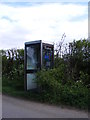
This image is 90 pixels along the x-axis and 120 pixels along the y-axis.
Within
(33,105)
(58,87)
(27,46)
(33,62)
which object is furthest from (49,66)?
(33,105)

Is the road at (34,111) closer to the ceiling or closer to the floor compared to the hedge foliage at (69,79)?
closer to the floor

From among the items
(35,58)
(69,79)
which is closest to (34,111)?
(69,79)

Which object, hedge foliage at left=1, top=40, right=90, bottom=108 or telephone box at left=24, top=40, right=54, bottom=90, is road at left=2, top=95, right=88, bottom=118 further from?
telephone box at left=24, top=40, right=54, bottom=90

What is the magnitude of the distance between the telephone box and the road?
74.8 inches

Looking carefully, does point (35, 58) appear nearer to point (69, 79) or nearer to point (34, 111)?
point (69, 79)

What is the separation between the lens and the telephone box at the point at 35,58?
8.93 meters

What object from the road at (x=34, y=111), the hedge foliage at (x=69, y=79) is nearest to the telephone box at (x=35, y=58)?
the hedge foliage at (x=69, y=79)

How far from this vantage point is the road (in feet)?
19.1

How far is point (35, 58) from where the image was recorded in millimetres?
9625

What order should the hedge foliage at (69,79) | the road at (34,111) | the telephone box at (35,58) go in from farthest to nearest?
the telephone box at (35,58) < the hedge foliage at (69,79) < the road at (34,111)

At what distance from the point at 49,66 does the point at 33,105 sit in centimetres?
290

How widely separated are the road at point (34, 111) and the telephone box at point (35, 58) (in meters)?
1.90

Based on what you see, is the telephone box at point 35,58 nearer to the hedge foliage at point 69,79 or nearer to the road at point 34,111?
the hedge foliage at point 69,79

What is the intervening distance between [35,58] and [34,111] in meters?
3.79
